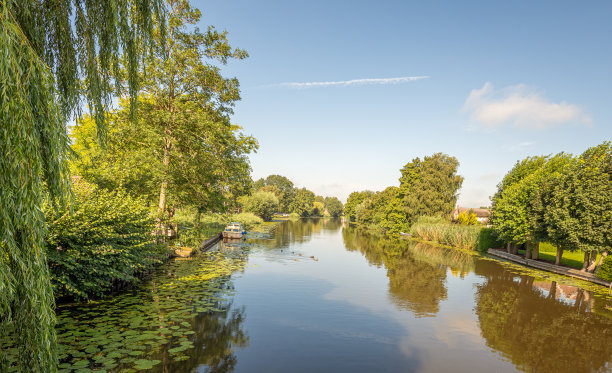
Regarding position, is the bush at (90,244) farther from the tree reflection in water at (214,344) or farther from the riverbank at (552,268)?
the riverbank at (552,268)

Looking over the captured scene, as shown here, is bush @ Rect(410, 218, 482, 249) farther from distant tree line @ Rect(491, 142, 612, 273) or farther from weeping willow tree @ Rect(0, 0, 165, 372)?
weeping willow tree @ Rect(0, 0, 165, 372)

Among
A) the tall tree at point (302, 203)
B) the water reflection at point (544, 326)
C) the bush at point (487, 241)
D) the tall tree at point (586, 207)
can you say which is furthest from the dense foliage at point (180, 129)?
the tall tree at point (302, 203)

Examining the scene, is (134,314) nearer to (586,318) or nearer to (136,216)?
(136,216)

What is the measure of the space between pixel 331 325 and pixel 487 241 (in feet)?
104

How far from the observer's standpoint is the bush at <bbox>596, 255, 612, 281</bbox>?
19.5 meters

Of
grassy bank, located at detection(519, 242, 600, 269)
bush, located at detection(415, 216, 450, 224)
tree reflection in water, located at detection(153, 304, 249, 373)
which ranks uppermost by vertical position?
bush, located at detection(415, 216, 450, 224)

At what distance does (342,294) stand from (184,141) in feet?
44.9

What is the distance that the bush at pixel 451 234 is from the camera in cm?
3794

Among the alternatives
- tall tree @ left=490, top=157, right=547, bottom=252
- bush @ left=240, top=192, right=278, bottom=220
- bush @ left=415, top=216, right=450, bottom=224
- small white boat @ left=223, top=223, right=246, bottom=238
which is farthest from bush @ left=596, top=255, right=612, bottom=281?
bush @ left=240, top=192, right=278, bottom=220

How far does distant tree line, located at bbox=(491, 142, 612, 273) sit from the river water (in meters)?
3.72

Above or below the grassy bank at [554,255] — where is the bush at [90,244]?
above

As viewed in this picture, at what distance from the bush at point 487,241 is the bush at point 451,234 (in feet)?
2.92

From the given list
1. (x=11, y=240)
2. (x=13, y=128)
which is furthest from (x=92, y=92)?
(x=11, y=240)

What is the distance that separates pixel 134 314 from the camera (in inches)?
397
